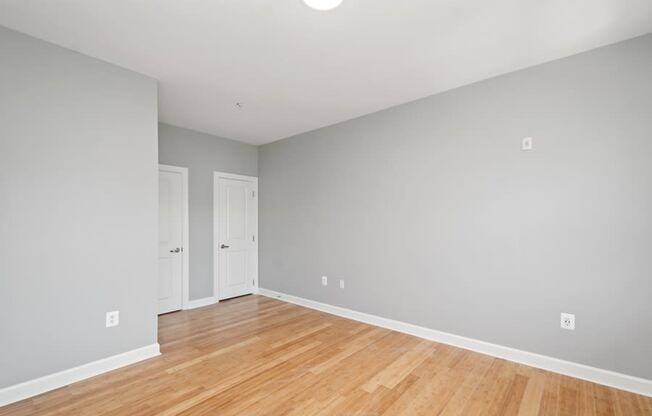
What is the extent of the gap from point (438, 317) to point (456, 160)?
169cm

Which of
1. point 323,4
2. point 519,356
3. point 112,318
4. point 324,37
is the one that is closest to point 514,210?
point 519,356

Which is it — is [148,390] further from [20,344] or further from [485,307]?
[485,307]

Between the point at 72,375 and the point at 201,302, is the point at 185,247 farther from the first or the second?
the point at 72,375

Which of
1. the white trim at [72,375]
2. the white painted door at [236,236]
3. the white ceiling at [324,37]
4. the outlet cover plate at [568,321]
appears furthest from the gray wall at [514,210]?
the white trim at [72,375]

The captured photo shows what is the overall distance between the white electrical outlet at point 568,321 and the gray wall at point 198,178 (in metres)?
4.34

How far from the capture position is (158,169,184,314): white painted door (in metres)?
4.04

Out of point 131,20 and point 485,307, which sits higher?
point 131,20

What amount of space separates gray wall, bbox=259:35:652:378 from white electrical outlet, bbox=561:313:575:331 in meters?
0.04

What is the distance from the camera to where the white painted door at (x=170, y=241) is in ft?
13.3

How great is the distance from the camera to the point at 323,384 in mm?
2312

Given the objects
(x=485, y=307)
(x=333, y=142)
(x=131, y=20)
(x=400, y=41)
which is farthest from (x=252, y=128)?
(x=485, y=307)

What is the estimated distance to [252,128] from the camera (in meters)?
4.36

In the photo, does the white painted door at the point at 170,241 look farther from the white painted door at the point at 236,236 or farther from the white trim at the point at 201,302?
the white painted door at the point at 236,236

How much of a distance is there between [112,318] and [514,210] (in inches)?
147
